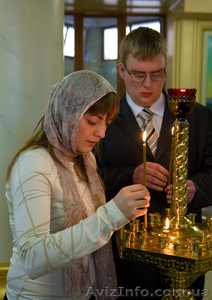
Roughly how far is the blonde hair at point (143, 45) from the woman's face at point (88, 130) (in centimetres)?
68

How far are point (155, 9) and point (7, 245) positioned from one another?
4093 mm

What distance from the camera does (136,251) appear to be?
1.04 metres

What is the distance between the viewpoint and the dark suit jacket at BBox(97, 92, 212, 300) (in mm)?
1882

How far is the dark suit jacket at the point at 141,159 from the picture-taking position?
1.88 metres

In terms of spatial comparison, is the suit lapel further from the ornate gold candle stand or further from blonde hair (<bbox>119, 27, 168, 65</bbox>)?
the ornate gold candle stand

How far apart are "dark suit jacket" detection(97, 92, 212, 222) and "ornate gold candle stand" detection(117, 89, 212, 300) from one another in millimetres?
704

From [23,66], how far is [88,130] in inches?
39.4

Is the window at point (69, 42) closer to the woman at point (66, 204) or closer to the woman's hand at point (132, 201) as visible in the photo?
the woman at point (66, 204)

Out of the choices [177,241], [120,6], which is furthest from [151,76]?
[120,6]

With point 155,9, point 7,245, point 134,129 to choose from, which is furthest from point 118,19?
point 7,245

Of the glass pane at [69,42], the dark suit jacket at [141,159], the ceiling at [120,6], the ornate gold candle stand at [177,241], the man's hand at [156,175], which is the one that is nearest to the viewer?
the ornate gold candle stand at [177,241]

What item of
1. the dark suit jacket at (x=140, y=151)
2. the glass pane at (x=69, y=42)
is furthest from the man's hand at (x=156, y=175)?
the glass pane at (x=69, y=42)

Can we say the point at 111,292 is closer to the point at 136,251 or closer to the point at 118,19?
the point at 136,251

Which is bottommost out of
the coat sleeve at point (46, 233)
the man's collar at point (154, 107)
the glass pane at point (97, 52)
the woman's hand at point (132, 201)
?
the coat sleeve at point (46, 233)
